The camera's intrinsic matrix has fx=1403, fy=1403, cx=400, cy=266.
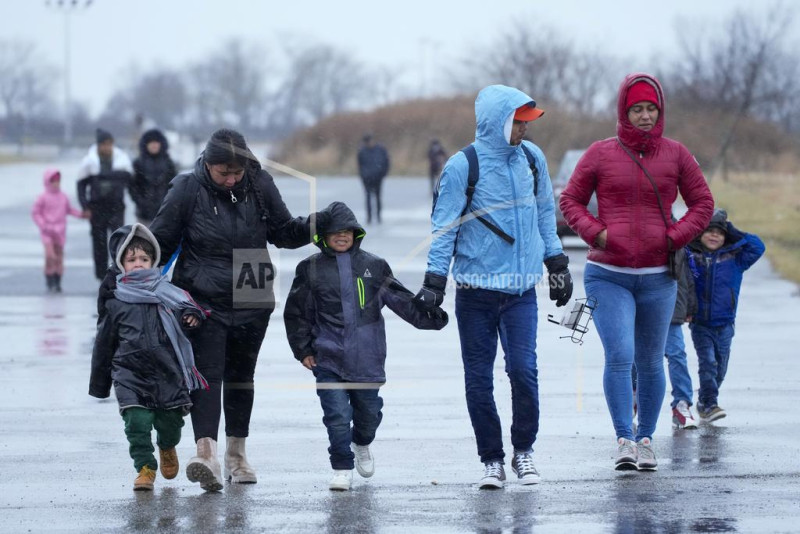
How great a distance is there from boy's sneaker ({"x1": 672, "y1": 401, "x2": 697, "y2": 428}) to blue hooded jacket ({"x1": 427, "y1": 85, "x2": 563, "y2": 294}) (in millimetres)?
1935

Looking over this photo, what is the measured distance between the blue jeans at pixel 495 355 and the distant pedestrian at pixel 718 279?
2.13 metres

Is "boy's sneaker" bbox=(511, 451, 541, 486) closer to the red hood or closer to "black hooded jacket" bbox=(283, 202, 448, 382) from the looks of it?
"black hooded jacket" bbox=(283, 202, 448, 382)

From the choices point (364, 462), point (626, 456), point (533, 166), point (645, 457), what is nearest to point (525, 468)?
point (626, 456)

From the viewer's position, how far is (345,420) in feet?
21.9

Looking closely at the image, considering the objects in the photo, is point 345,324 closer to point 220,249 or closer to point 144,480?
point 220,249


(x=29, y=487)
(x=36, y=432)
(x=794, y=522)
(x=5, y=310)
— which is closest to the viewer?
(x=794, y=522)

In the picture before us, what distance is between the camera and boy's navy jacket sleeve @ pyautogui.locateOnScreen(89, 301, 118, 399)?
6.62 metres

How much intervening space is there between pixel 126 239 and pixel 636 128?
8.25ft

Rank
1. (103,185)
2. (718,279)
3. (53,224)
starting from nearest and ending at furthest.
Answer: (718,279), (103,185), (53,224)

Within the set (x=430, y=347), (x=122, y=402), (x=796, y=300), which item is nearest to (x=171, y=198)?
(x=122, y=402)

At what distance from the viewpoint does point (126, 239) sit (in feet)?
22.0

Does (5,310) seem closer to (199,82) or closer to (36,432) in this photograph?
(36,432)

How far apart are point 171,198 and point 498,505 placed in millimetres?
2122

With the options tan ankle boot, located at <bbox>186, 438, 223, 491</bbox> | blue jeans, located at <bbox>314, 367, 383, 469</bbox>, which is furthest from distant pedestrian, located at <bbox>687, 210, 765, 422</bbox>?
tan ankle boot, located at <bbox>186, 438, 223, 491</bbox>
